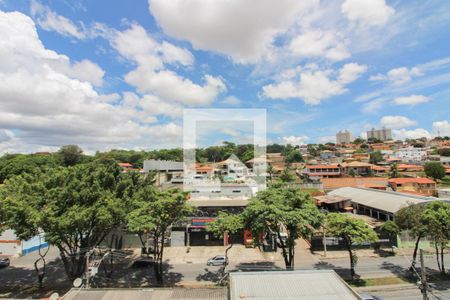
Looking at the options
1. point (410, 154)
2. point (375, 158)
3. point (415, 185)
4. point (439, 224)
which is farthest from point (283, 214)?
point (410, 154)

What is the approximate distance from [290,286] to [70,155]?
97636mm

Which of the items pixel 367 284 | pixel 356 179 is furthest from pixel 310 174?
pixel 367 284

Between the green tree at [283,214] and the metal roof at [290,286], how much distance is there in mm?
4680

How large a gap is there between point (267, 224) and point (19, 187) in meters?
17.0

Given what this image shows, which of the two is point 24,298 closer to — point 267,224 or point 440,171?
point 267,224

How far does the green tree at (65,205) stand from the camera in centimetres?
1483

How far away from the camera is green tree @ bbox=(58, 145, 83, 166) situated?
88.6 metres

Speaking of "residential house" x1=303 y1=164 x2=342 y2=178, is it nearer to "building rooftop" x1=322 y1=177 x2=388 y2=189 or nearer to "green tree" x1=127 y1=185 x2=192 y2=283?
"building rooftop" x1=322 y1=177 x2=388 y2=189

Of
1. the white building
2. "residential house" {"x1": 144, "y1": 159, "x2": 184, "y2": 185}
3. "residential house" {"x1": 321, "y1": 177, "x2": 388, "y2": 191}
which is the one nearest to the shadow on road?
"residential house" {"x1": 144, "y1": 159, "x2": 184, "y2": 185}

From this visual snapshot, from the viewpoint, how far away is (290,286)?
10320mm

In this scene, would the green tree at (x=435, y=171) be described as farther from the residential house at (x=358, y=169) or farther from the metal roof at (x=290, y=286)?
the metal roof at (x=290, y=286)

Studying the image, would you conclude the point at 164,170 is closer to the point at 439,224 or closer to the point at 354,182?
the point at 354,182

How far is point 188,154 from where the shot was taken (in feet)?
191

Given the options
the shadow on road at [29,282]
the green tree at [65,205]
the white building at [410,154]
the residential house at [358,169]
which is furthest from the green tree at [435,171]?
the shadow on road at [29,282]
